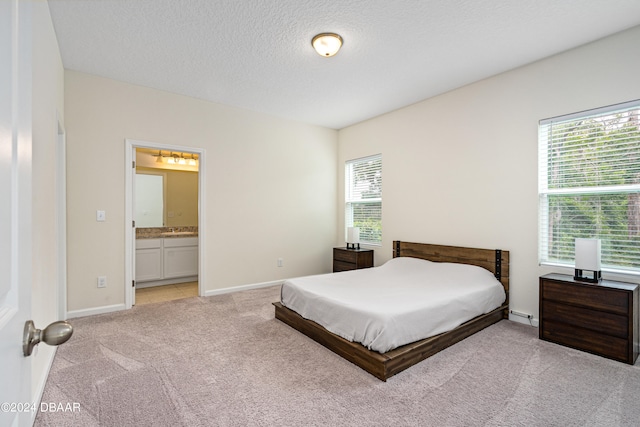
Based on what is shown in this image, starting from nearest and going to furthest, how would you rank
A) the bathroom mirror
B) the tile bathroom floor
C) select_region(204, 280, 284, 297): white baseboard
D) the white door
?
the white door → the tile bathroom floor → select_region(204, 280, 284, 297): white baseboard → the bathroom mirror

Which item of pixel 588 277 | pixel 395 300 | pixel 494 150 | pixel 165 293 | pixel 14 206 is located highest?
pixel 494 150

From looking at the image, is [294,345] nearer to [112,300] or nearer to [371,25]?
[112,300]

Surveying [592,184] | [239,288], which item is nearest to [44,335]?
[592,184]

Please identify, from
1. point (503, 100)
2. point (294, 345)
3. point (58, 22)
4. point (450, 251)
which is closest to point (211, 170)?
point (58, 22)

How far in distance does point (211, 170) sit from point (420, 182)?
2.94 meters

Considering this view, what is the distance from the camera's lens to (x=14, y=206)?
0.59 meters

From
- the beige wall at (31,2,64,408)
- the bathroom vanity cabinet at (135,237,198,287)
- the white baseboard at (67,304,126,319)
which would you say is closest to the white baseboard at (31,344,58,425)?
the beige wall at (31,2,64,408)

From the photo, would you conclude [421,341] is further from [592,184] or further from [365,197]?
[365,197]

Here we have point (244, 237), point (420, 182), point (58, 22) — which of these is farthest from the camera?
point (244, 237)

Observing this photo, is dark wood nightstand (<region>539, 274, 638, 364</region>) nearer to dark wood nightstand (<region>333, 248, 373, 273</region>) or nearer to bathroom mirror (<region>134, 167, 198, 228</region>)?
dark wood nightstand (<region>333, 248, 373, 273</region>)

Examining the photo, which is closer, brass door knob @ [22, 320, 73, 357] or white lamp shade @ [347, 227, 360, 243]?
brass door knob @ [22, 320, 73, 357]

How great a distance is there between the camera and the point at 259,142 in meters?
4.80

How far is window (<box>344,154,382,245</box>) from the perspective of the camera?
506 cm

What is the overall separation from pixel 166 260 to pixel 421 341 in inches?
167
